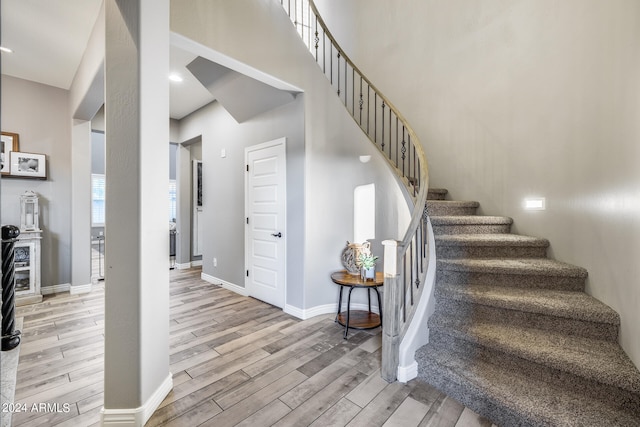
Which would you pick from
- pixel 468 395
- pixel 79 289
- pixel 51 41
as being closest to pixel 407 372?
pixel 468 395

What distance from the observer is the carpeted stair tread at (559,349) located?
1.90m

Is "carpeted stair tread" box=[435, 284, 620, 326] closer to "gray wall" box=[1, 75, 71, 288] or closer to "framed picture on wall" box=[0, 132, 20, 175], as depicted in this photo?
"gray wall" box=[1, 75, 71, 288]

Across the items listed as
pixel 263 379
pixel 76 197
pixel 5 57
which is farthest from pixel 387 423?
pixel 5 57

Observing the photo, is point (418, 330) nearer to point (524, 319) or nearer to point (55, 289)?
point (524, 319)

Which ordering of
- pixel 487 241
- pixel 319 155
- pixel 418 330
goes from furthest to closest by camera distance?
pixel 319 155, pixel 487 241, pixel 418 330

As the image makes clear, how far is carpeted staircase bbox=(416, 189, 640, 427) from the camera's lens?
1.90 metres

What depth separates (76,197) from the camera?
14.3 ft

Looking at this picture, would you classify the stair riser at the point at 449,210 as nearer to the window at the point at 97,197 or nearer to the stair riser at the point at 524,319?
the stair riser at the point at 524,319

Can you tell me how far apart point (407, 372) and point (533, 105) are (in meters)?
3.04

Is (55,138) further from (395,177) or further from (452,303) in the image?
(452,303)

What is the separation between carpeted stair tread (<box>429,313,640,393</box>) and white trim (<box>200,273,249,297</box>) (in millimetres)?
2774

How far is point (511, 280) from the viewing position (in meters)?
2.70

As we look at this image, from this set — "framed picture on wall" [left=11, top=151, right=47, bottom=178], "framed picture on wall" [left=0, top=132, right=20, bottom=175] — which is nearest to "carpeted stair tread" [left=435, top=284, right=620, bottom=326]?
"framed picture on wall" [left=11, top=151, right=47, bottom=178]

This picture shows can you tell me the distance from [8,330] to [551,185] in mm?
5110
